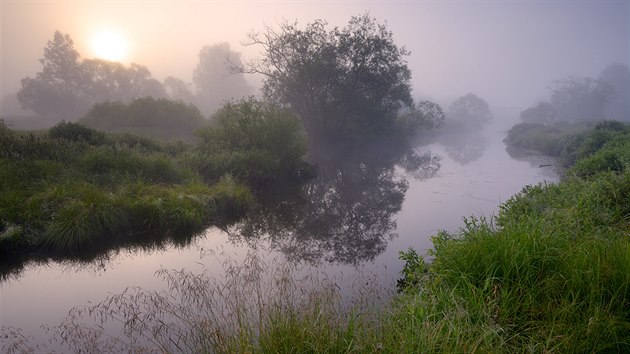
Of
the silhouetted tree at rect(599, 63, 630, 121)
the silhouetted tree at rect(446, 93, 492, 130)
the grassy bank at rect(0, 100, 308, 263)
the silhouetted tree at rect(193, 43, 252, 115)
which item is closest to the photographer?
the grassy bank at rect(0, 100, 308, 263)

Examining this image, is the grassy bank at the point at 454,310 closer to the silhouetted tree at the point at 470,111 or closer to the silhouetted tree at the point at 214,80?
the silhouetted tree at the point at 214,80

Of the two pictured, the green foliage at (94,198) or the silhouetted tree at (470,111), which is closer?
the green foliage at (94,198)

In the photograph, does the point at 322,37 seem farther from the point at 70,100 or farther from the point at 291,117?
the point at 70,100

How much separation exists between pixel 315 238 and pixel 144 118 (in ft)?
96.1

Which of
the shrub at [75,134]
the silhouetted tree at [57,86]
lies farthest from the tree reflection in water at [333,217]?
the silhouetted tree at [57,86]

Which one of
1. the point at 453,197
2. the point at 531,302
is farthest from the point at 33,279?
the point at 453,197

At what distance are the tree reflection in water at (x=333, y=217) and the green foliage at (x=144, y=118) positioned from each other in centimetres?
1736

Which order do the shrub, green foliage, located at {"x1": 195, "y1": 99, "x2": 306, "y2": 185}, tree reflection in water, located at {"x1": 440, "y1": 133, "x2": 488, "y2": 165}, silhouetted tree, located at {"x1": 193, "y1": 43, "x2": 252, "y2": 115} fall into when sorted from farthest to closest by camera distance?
silhouetted tree, located at {"x1": 193, "y1": 43, "x2": 252, "y2": 115} → tree reflection in water, located at {"x1": 440, "y1": 133, "x2": 488, "y2": 165} → green foliage, located at {"x1": 195, "y1": 99, "x2": 306, "y2": 185} → the shrub

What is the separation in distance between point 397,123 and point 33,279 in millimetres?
45806

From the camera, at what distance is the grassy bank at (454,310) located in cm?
393

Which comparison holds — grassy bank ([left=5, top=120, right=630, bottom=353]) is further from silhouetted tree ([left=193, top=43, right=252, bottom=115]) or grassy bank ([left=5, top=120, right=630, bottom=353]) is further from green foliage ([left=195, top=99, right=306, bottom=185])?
silhouetted tree ([left=193, top=43, right=252, bottom=115])

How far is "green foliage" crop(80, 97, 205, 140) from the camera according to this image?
33.7 m

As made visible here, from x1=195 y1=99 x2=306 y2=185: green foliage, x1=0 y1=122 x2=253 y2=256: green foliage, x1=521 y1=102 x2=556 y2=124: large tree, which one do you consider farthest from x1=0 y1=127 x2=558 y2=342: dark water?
x1=521 y1=102 x2=556 y2=124: large tree

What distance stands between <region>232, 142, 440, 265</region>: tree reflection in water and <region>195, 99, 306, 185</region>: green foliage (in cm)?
161
